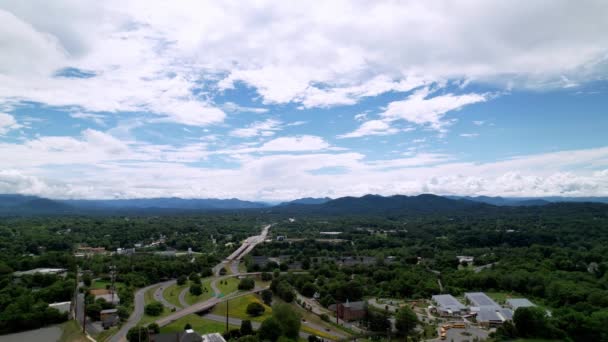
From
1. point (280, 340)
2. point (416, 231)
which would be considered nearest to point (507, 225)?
point (416, 231)

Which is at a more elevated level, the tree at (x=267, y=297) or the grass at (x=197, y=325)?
the tree at (x=267, y=297)

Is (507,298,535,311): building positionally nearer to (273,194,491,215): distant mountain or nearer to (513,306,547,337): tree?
(513,306,547,337): tree

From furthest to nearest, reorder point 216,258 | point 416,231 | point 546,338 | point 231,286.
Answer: point 416,231, point 216,258, point 231,286, point 546,338

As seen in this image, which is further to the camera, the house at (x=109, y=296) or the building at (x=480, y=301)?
the building at (x=480, y=301)

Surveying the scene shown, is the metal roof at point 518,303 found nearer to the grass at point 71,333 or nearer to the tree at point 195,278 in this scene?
the tree at point 195,278

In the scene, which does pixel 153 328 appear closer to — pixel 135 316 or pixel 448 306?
pixel 135 316

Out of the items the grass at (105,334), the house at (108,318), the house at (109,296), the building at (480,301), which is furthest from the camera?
the building at (480,301)

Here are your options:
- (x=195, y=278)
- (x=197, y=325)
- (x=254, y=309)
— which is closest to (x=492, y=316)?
(x=254, y=309)

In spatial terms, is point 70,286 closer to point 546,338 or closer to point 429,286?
point 429,286

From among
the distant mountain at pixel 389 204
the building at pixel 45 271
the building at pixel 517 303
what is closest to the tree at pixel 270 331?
the building at pixel 517 303
